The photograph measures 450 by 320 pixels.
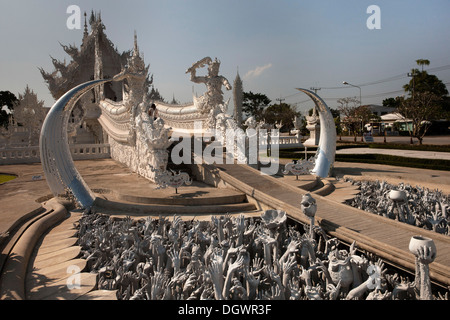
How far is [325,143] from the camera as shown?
1220 cm

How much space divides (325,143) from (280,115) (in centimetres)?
4539

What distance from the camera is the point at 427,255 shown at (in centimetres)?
417

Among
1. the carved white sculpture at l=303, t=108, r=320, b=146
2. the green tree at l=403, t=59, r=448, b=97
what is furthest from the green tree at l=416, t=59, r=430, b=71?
the carved white sculpture at l=303, t=108, r=320, b=146

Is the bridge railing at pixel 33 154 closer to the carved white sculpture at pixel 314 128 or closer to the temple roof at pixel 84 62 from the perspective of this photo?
the temple roof at pixel 84 62

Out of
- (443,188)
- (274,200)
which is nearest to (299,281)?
(274,200)

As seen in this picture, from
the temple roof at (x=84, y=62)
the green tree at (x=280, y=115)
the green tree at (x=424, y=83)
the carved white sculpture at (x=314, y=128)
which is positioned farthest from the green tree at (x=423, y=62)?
the temple roof at (x=84, y=62)

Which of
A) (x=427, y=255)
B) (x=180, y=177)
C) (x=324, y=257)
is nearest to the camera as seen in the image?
(x=427, y=255)

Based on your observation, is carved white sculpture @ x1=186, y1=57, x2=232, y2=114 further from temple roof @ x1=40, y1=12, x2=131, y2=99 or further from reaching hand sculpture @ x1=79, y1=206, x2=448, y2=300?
temple roof @ x1=40, y1=12, x2=131, y2=99

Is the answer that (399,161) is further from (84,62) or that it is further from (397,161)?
(84,62)

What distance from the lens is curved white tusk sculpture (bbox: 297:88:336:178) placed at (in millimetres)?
12000

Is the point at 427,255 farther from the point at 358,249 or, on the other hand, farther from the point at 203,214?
the point at 203,214

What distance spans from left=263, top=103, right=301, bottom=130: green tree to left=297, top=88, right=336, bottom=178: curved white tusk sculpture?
131 ft

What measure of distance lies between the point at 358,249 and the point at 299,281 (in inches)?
57.5
